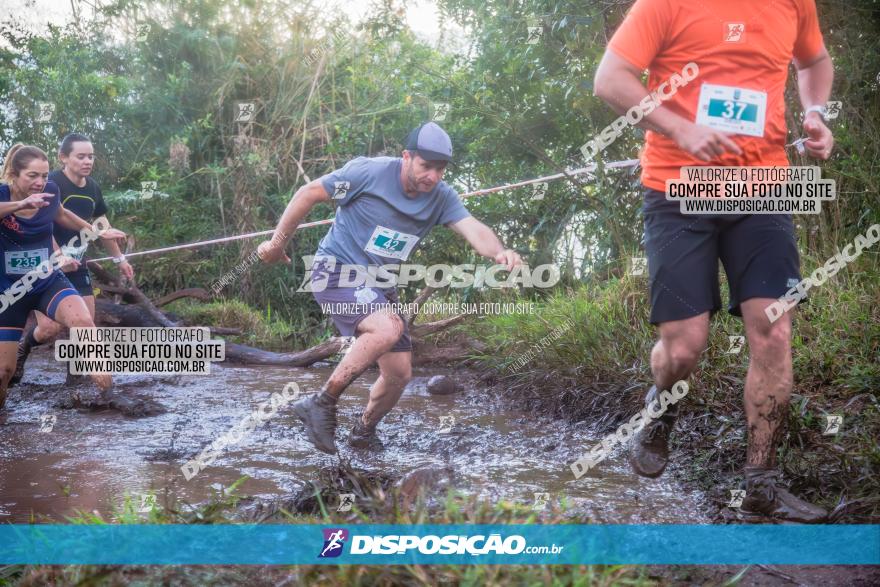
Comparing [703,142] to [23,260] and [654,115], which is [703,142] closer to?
[654,115]

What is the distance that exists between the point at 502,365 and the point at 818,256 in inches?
101

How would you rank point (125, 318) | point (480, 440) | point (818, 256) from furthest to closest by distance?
1. point (125, 318)
2. point (818, 256)
3. point (480, 440)

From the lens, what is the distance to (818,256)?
5.69 m

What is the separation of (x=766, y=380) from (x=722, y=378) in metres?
1.72

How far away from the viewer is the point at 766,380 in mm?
3246

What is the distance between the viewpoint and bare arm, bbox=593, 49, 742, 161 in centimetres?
307

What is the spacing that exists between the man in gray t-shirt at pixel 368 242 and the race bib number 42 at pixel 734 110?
1.64 m

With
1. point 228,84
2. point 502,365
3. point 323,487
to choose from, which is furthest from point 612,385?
point 228,84

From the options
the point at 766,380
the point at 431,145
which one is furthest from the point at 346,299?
the point at 766,380

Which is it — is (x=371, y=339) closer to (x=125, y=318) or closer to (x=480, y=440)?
(x=480, y=440)

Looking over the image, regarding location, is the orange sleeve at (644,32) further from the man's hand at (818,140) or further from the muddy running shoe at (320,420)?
the muddy running shoe at (320,420)

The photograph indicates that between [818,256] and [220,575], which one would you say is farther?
[818,256]

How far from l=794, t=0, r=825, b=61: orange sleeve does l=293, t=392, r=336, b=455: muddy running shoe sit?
9.92 feet

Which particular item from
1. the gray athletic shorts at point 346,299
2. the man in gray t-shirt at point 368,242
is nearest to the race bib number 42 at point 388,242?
the man in gray t-shirt at point 368,242
